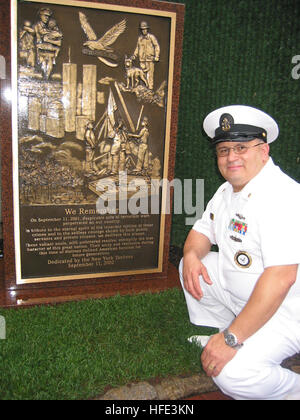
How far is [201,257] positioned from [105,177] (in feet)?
4.39

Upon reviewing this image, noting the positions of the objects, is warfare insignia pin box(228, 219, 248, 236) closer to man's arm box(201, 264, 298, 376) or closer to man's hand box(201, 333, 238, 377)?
man's arm box(201, 264, 298, 376)

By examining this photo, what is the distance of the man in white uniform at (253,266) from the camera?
1.88 meters

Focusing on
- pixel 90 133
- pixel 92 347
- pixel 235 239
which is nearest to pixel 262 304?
pixel 235 239

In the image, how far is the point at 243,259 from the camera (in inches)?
85.9

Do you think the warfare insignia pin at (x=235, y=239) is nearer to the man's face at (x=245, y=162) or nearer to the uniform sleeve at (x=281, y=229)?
the uniform sleeve at (x=281, y=229)

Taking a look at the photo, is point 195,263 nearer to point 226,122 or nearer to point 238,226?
point 238,226

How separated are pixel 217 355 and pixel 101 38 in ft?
8.87

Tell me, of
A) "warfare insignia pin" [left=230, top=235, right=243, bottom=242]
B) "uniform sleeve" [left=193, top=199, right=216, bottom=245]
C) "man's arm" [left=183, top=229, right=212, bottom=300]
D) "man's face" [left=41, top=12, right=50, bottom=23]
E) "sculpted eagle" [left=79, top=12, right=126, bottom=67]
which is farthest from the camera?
"sculpted eagle" [left=79, top=12, right=126, bottom=67]

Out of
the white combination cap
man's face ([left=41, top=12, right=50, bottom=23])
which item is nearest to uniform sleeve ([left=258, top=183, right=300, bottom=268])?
the white combination cap

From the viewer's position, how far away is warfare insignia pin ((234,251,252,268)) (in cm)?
215

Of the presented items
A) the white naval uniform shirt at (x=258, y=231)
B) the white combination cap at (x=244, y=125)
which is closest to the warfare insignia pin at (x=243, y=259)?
the white naval uniform shirt at (x=258, y=231)

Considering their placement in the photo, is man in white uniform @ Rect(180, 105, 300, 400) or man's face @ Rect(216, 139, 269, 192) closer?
man in white uniform @ Rect(180, 105, 300, 400)

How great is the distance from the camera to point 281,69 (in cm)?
447

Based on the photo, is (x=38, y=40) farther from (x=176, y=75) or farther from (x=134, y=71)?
(x=176, y=75)
